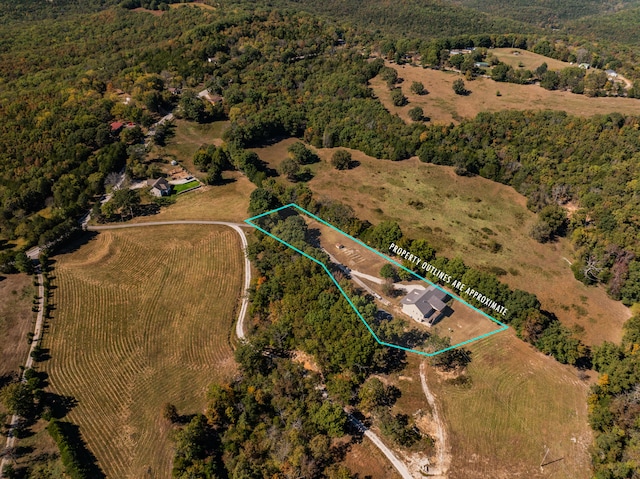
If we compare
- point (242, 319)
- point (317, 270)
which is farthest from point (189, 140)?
point (317, 270)

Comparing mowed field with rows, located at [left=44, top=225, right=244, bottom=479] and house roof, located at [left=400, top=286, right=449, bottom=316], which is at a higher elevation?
house roof, located at [left=400, top=286, right=449, bottom=316]

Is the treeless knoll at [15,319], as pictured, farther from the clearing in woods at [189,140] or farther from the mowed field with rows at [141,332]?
the clearing in woods at [189,140]

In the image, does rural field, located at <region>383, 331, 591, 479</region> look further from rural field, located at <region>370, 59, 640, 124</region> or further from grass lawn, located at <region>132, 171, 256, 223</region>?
rural field, located at <region>370, 59, 640, 124</region>

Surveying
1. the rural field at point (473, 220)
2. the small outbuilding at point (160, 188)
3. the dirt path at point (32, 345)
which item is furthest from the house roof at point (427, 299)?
the small outbuilding at point (160, 188)

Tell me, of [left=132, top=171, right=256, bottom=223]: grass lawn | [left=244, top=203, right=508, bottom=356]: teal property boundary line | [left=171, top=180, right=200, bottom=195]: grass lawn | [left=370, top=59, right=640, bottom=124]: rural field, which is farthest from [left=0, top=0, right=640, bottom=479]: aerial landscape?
[left=171, top=180, right=200, bottom=195]: grass lawn

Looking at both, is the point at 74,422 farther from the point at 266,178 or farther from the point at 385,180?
the point at 385,180

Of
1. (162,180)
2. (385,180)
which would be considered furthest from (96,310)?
(385,180)

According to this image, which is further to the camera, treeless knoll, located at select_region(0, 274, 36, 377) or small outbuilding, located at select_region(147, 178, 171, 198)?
small outbuilding, located at select_region(147, 178, 171, 198)
